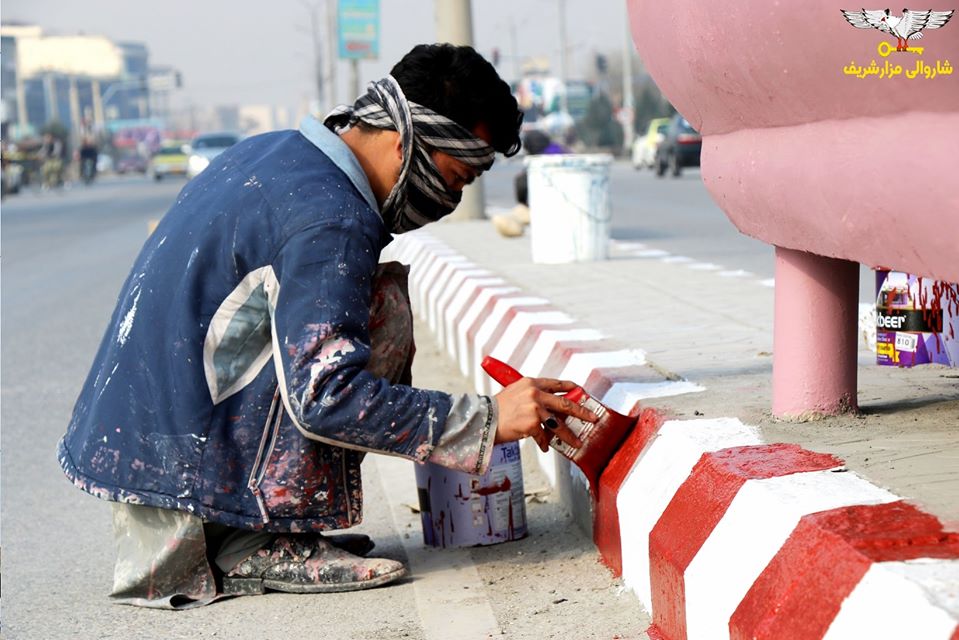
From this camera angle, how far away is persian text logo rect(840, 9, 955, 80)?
91.9 inches

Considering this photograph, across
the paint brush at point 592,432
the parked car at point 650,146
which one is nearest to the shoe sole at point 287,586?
the paint brush at point 592,432

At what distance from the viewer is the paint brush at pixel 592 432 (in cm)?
344

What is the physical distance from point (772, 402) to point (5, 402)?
4703mm

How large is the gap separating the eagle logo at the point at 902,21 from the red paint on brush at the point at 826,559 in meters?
0.78

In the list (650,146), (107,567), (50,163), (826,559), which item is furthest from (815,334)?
(50,163)

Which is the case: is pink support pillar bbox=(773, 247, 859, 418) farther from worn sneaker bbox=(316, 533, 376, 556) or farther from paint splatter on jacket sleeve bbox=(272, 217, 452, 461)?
worn sneaker bbox=(316, 533, 376, 556)

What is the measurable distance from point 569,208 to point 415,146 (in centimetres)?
609

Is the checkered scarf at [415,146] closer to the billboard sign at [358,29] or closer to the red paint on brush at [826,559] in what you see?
the red paint on brush at [826,559]

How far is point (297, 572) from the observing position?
3590mm

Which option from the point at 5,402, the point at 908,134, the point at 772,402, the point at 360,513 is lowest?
the point at 5,402

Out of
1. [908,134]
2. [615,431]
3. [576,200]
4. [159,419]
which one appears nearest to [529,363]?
[615,431]

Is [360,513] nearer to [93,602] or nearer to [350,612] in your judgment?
[350,612]

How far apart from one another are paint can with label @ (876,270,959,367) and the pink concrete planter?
0.90 m

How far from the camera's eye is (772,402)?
351 centimetres
